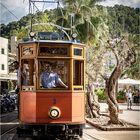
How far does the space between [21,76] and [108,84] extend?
4299 mm

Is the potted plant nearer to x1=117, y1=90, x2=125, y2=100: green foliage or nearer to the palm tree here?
x1=117, y1=90, x2=125, y2=100: green foliage

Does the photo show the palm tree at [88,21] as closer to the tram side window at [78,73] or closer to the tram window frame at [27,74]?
the tram side window at [78,73]

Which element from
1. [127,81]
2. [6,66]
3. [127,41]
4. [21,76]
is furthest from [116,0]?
[6,66]

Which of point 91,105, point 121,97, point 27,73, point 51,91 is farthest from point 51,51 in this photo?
point 121,97

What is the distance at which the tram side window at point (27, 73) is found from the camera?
35.2 ft

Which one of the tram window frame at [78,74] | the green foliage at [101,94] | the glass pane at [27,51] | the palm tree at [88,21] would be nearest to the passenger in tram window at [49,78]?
the tram window frame at [78,74]

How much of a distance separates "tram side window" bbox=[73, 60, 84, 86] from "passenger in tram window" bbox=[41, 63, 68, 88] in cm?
39

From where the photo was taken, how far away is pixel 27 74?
10859 millimetres

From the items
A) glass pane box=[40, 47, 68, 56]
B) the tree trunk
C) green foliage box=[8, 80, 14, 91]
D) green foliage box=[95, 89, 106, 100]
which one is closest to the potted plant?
green foliage box=[95, 89, 106, 100]

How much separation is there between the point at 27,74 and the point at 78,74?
118 cm

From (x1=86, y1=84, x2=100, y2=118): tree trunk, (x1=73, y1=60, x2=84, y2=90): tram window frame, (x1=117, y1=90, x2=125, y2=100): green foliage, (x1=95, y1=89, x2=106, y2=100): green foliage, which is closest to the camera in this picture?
(x1=73, y1=60, x2=84, y2=90): tram window frame

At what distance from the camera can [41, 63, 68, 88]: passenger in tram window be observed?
10.6 meters

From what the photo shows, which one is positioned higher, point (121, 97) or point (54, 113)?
point (54, 113)

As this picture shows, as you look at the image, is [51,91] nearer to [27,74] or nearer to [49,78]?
[49,78]
